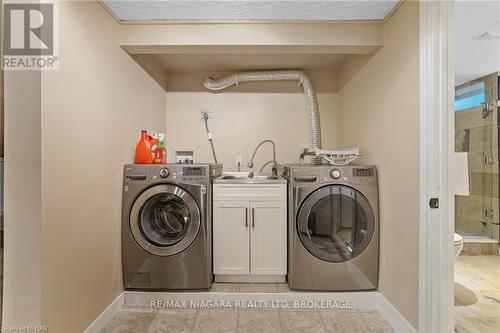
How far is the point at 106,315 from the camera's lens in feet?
5.95

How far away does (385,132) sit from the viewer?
1.94 m

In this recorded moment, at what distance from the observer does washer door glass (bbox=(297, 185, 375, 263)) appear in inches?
80.0

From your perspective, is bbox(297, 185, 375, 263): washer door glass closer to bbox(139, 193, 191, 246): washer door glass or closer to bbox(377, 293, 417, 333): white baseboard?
bbox(377, 293, 417, 333): white baseboard

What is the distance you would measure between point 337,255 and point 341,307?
0.40m

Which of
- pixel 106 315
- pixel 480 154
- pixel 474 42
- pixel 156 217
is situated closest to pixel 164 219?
pixel 156 217

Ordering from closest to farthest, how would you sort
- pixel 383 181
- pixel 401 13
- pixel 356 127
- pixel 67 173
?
pixel 67 173 < pixel 401 13 < pixel 383 181 < pixel 356 127

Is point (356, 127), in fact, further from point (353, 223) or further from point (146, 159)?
point (146, 159)

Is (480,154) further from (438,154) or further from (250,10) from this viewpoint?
(250,10)

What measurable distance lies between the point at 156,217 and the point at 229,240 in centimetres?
62

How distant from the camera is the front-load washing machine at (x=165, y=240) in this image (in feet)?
6.62

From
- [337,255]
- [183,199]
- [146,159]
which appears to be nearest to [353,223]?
[337,255]

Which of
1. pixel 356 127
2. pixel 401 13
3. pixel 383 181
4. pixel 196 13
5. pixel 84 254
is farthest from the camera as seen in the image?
pixel 356 127

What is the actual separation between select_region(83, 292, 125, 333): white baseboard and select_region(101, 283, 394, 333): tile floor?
0.03m

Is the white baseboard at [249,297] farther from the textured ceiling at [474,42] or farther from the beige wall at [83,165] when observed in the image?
the textured ceiling at [474,42]
